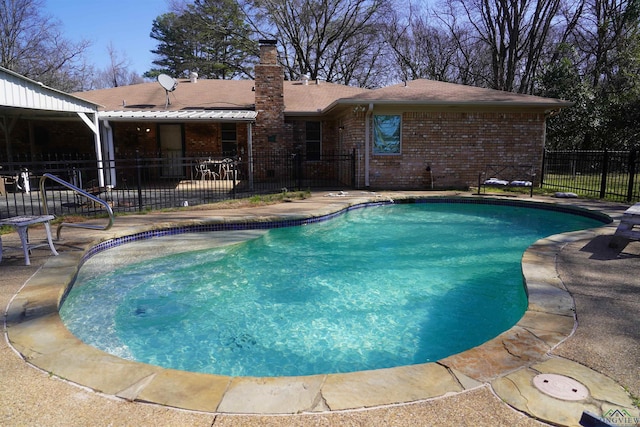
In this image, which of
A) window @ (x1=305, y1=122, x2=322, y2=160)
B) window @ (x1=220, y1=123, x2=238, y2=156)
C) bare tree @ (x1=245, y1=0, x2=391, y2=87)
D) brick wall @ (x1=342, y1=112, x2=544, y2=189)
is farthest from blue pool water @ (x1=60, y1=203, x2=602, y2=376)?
bare tree @ (x1=245, y1=0, x2=391, y2=87)

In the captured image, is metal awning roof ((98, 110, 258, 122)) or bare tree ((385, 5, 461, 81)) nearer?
metal awning roof ((98, 110, 258, 122))

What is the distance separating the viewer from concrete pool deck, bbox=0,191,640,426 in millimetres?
2023

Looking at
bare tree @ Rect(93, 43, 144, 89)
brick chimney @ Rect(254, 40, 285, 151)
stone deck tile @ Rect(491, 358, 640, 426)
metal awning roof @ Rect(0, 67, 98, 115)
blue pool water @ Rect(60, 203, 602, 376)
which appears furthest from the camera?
bare tree @ Rect(93, 43, 144, 89)

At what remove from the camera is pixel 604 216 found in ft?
26.1

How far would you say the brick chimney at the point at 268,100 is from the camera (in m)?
14.1

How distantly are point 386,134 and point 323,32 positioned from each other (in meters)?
15.3

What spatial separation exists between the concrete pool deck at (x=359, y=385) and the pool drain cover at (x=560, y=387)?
1.4 inches

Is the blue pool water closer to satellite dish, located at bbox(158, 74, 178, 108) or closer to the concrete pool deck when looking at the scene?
the concrete pool deck

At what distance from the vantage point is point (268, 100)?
14164 mm

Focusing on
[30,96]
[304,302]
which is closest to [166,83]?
[30,96]

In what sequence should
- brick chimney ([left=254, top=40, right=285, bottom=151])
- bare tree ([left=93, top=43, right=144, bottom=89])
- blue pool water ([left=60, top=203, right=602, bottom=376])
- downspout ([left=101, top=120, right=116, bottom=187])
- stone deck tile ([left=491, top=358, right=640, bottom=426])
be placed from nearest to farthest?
stone deck tile ([left=491, top=358, right=640, bottom=426])
blue pool water ([left=60, top=203, right=602, bottom=376])
downspout ([left=101, top=120, right=116, bottom=187])
brick chimney ([left=254, top=40, right=285, bottom=151])
bare tree ([left=93, top=43, right=144, bottom=89])

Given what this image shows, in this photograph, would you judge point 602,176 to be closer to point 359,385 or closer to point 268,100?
point 268,100

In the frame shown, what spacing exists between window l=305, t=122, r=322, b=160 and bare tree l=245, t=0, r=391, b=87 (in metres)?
9.59

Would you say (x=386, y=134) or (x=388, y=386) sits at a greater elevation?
(x=386, y=134)
